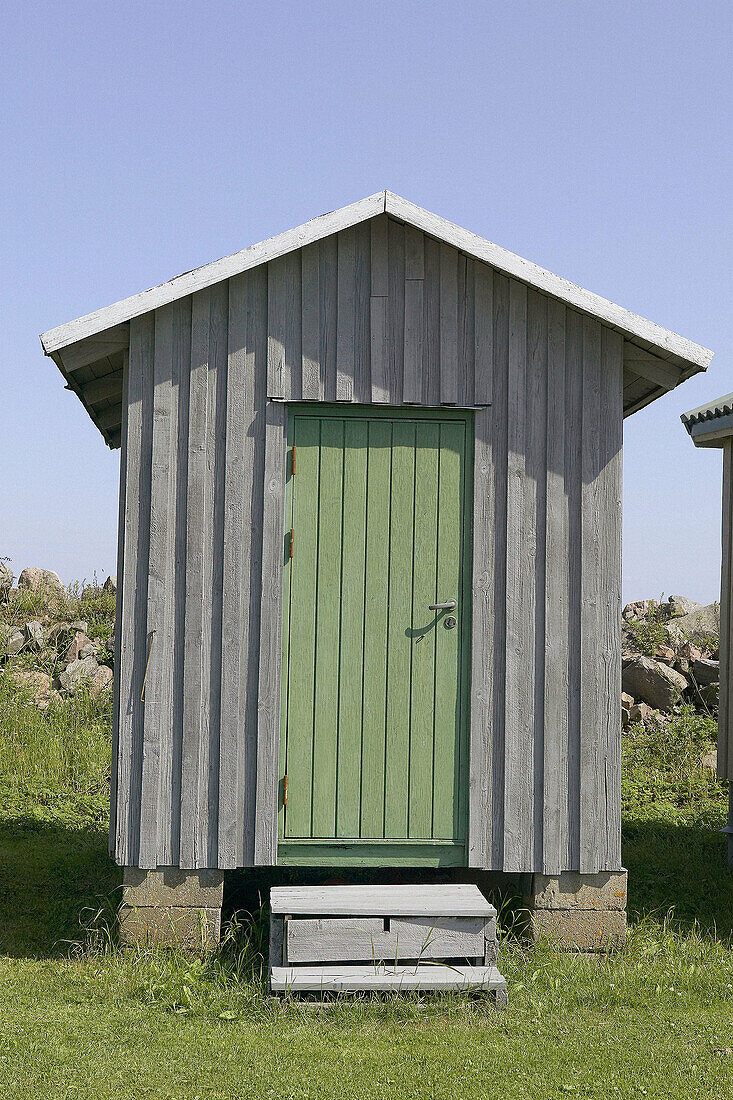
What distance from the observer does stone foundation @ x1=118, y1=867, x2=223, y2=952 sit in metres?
5.72

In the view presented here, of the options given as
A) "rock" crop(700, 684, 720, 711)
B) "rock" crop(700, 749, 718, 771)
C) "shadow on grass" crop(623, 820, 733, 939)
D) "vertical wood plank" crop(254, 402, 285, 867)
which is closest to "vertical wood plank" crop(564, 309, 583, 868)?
"shadow on grass" crop(623, 820, 733, 939)

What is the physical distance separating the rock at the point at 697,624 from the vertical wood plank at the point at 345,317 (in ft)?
27.1

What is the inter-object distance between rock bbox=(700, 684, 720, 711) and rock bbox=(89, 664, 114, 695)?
6908 mm

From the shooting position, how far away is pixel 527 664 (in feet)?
19.6

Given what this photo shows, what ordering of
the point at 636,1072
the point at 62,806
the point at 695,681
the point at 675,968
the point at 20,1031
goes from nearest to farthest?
the point at 636,1072
the point at 20,1031
the point at 675,968
the point at 62,806
the point at 695,681

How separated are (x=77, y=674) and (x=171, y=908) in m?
6.79

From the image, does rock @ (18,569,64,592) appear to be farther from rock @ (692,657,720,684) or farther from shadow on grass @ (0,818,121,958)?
rock @ (692,657,720,684)

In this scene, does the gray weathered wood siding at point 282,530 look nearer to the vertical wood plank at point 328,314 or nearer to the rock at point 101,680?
the vertical wood plank at point 328,314

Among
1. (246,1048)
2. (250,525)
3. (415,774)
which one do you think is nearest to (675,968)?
(415,774)

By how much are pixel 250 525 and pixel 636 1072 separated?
11.2 ft

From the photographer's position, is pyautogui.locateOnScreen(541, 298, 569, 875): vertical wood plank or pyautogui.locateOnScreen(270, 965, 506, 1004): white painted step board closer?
pyautogui.locateOnScreen(270, 965, 506, 1004): white painted step board

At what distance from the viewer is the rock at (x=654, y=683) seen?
11492 millimetres

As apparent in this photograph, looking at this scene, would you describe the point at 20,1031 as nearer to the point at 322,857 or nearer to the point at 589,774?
the point at 322,857

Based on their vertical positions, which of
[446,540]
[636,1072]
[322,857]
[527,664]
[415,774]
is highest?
[446,540]
